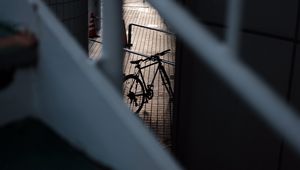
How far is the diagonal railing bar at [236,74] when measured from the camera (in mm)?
764

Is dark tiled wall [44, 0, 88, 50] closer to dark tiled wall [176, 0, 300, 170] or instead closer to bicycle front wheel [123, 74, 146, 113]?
dark tiled wall [176, 0, 300, 170]

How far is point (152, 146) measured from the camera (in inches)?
47.9

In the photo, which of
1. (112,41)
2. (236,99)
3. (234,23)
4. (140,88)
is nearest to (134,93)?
(140,88)

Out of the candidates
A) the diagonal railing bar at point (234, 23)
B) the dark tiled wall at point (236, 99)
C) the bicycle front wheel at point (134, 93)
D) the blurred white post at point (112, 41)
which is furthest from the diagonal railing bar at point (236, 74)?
the bicycle front wheel at point (134, 93)

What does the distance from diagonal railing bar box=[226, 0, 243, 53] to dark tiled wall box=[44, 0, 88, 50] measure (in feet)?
10.7

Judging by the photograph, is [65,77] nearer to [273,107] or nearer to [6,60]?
[6,60]

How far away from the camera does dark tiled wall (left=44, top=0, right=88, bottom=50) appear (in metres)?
4.18

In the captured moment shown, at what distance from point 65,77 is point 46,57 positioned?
11cm

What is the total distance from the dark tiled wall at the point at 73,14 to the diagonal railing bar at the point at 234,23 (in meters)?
3.26

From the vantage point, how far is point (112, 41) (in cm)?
133

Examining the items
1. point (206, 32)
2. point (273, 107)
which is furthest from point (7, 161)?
point (273, 107)

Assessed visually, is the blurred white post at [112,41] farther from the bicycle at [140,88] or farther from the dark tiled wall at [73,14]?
the bicycle at [140,88]

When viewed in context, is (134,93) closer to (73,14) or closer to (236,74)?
(73,14)

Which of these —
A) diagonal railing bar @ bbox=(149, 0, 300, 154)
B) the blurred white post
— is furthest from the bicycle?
diagonal railing bar @ bbox=(149, 0, 300, 154)
